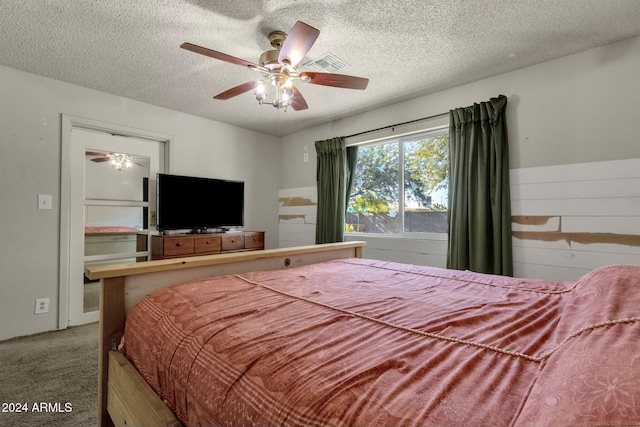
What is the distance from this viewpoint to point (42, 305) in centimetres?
268

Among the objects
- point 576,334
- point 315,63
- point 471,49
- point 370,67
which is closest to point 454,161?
point 471,49

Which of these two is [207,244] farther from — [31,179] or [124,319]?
[124,319]

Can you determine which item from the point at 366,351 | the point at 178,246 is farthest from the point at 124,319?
the point at 178,246

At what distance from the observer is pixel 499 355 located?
0.75m

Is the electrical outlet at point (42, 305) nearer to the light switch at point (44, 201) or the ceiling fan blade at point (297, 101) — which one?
the light switch at point (44, 201)

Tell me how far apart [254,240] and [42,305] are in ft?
6.86

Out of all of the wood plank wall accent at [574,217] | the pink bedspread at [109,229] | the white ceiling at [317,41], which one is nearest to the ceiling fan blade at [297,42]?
the white ceiling at [317,41]

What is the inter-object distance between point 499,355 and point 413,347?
0.68ft

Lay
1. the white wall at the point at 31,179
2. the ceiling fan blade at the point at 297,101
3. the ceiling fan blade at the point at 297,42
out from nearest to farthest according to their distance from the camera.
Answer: the ceiling fan blade at the point at 297,42 < the ceiling fan blade at the point at 297,101 < the white wall at the point at 31,179

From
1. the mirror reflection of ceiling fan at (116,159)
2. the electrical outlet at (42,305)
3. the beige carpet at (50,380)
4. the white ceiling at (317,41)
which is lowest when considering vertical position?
the beige carpet at (50,380)

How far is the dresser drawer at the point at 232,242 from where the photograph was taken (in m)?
3.60

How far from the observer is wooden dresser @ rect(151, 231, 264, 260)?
3.18m

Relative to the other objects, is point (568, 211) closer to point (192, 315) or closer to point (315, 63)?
point (315, 63)

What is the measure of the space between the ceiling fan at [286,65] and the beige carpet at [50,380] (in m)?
2.05
